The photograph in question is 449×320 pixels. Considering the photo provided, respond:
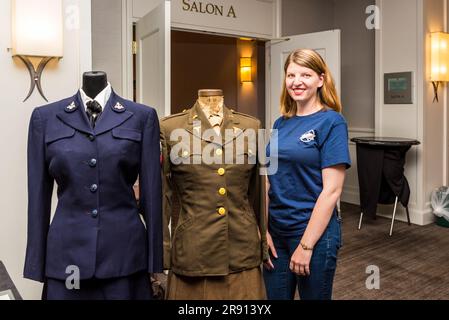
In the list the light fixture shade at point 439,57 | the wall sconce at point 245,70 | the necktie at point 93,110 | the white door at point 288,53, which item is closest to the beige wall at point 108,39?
the white door at point 288,53

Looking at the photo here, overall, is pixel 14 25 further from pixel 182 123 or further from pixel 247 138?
pixel 247 138

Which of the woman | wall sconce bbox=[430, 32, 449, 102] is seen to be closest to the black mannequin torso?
the woman

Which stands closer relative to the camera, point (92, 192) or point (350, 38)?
point (92, 192)

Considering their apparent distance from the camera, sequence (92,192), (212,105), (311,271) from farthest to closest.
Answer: (311,271), (212,105), (92,192)

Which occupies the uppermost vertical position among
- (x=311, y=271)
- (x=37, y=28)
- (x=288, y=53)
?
(x=288, y=53)

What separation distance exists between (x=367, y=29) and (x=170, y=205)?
4.65 metres

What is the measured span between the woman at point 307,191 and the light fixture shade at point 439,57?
3.33 metres

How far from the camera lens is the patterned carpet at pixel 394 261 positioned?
287cm

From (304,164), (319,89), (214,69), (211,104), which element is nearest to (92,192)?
(211,104)

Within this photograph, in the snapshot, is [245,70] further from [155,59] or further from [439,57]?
[155,59]

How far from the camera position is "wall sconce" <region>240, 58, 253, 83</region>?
6.99m

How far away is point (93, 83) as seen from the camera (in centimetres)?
136

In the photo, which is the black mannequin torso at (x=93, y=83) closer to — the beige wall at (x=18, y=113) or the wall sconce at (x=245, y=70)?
the beige wall at (x=18, y=113)

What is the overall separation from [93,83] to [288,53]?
12.5 ft
